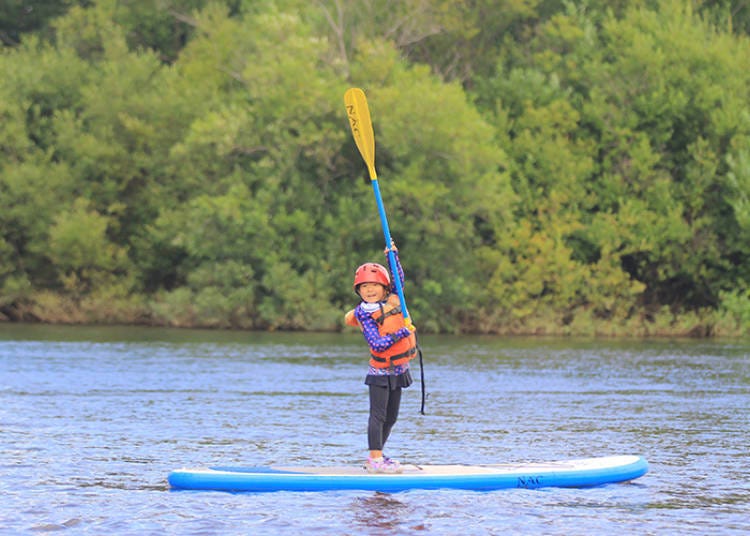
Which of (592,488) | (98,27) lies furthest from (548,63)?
(592,488)

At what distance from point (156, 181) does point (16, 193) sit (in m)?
5.72

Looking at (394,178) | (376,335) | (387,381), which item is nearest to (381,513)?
(387,381)

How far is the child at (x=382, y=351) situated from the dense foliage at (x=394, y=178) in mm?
31514

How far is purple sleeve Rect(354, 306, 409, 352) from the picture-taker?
39.3 feet

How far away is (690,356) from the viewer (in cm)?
3225

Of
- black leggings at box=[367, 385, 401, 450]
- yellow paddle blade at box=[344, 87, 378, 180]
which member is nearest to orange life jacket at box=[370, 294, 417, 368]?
black leggings at box=[367, 385, 401, 450]

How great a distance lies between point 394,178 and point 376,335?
1291 inches

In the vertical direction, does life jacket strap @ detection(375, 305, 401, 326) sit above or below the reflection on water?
above

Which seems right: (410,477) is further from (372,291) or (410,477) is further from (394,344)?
(372,291)

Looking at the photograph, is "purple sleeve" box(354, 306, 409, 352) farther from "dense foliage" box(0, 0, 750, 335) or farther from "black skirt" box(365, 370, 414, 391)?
"dense foliage" box(0, 0, 750, 335)

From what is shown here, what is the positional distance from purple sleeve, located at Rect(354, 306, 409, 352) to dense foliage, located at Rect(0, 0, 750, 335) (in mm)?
31549

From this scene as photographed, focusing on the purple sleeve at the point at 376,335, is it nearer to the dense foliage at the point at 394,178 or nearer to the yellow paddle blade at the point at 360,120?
the yellow paddle blade at the point at 360,120

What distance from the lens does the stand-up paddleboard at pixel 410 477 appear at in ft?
38.2

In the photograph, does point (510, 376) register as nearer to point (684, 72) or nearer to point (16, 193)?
point (684, 72)
